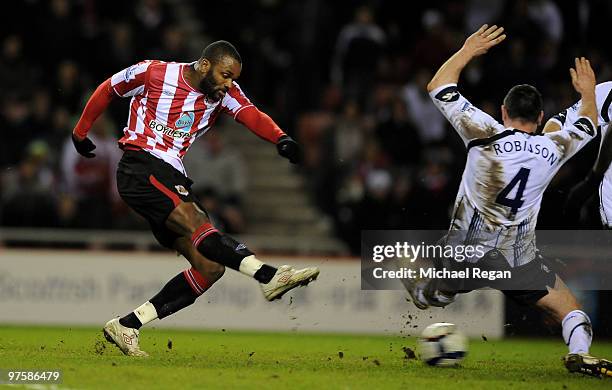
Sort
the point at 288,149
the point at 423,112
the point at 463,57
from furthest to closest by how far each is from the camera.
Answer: the point at 423,112
the point at 288,149
the point at 463,57

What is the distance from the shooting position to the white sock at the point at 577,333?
8.82 meters

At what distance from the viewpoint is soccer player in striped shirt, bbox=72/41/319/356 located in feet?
30.2

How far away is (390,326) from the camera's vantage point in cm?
1477

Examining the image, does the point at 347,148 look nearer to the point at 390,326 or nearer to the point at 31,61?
the point at 390,326

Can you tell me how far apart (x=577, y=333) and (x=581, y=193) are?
6.05 feet

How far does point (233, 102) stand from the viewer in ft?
32.2

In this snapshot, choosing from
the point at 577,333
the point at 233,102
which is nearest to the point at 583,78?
the point at 577,333

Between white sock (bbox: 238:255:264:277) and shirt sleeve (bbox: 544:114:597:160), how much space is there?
2.36m

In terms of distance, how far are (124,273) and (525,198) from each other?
6933 mm

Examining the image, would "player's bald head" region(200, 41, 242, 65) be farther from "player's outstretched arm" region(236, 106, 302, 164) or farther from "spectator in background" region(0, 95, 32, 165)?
"spectator in background" region(0, 95, 32, 165)

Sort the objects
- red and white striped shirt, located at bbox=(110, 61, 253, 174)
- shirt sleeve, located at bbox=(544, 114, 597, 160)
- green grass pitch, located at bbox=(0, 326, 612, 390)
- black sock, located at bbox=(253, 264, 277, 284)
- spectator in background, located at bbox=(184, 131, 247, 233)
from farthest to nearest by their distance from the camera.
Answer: spectator in background, located at bbox=(184, 131, 247, 233) → red and white striped shirt, located at bbox=(110, 61, 253, 174) → shirt sleeve, located at bbox=(544, 114, 597, 160) → black sock, located at bbox=(253, 264, 277, 284) → green grass pitch, located at bbox=(0, 326, 612, 390)

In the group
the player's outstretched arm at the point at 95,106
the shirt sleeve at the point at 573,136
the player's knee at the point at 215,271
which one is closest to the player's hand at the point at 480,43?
the shirt sleeve at the point at 573,136

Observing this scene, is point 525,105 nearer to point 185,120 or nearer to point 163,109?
point 185,120

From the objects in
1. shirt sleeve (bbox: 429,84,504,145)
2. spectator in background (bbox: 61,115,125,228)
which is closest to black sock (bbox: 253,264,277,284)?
shirt sleeve (bbox: 429,84,504,145)
